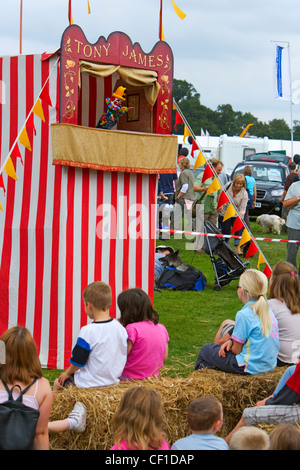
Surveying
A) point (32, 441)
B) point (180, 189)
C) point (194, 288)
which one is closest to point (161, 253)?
point (194, 288)

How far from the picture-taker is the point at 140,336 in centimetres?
514

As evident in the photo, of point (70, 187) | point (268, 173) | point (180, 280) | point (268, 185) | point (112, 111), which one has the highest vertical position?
point (268, 173)

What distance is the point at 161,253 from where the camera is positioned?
11180 mm

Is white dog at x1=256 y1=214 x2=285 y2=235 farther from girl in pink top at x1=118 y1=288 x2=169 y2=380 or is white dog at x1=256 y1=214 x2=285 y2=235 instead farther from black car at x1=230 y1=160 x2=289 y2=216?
girl in pink top at x1=118 y1=288 x2=169 y2=380

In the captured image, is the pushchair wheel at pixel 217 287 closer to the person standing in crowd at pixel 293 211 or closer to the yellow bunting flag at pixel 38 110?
the person standing in crowd at pixel 293 211

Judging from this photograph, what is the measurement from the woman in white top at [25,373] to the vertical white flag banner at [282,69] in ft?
64.6

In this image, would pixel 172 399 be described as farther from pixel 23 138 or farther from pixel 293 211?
→ pixel 293 211

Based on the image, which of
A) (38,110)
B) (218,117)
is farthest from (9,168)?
(218,117)

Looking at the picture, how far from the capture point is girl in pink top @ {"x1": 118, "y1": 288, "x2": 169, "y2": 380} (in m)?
5.16

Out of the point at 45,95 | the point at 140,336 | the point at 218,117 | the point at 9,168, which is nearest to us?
the point at 140,336

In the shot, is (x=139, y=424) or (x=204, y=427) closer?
(x=139, y=424)

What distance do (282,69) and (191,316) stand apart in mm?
15361

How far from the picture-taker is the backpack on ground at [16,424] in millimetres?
3877
